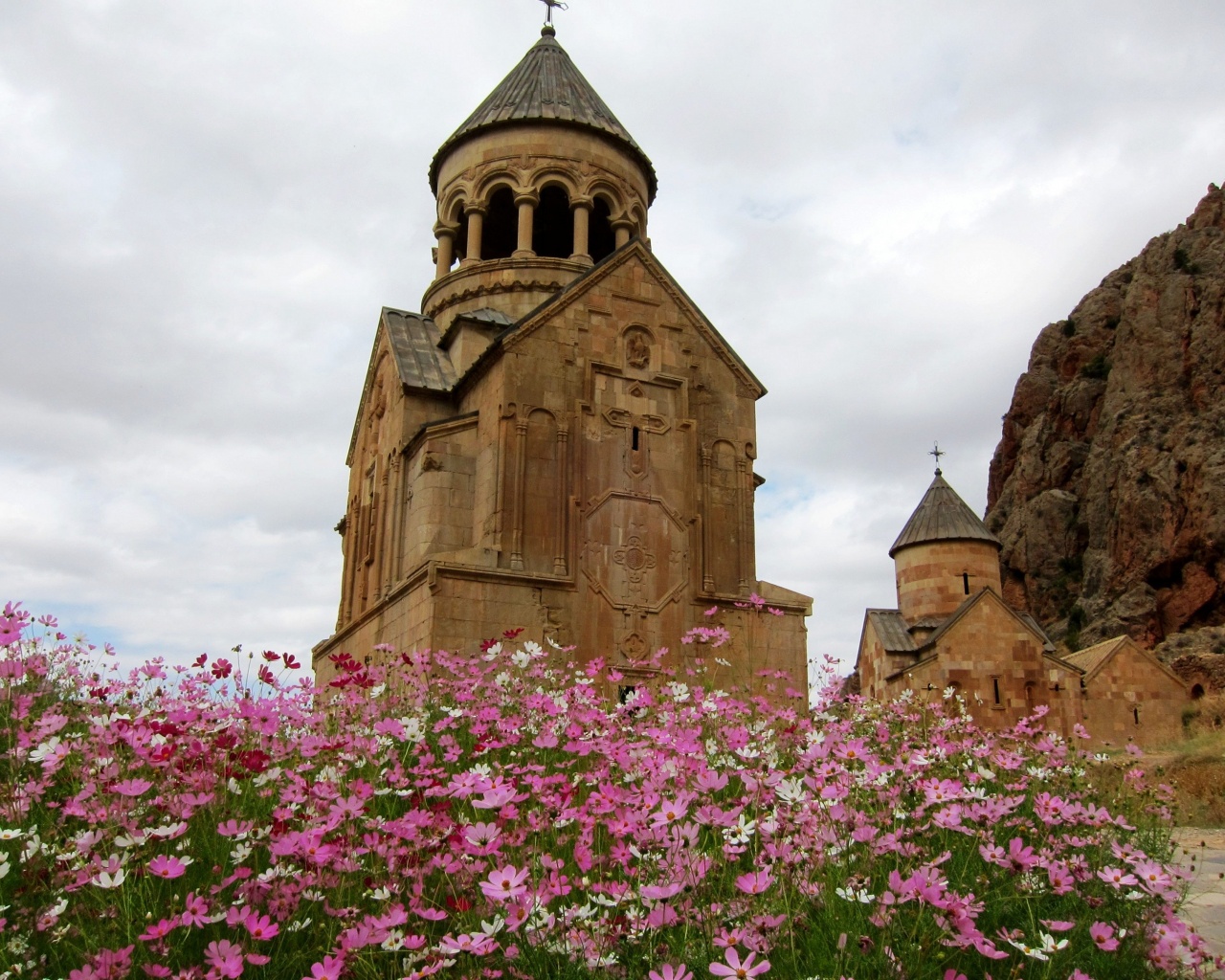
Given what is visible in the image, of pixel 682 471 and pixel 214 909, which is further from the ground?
pixel 682 471

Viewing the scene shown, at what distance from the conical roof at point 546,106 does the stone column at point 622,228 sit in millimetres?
1351

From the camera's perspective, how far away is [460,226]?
15.4 m

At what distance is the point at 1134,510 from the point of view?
35344mm

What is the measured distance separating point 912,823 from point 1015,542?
43.4 m

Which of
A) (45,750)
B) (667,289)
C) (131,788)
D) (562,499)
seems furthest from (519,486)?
(131,788)

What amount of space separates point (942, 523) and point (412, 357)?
1493 centimetres

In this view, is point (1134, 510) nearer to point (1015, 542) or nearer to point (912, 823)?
point (1015, 542)

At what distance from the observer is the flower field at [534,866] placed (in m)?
2.19

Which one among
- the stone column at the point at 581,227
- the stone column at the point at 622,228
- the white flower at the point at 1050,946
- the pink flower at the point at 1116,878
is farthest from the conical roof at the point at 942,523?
the white flower at the point at 1050,946

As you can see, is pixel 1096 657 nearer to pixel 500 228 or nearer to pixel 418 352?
pixel 500 228

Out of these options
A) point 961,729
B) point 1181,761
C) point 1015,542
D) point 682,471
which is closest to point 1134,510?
point 1015,542

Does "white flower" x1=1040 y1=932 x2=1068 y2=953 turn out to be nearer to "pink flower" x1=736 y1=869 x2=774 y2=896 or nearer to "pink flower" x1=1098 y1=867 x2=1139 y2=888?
"pink flower" x1=1098 y1=867 x2=1139 y2=888

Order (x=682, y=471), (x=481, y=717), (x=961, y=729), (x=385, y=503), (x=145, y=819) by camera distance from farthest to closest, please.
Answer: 1. (x=385, y=503)
2. (x=682, y=471)
3. (x=961, y=729)
4. (x=481, y=717)
5. (x=145, y=819)

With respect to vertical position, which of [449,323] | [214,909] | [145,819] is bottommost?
[214,909]
